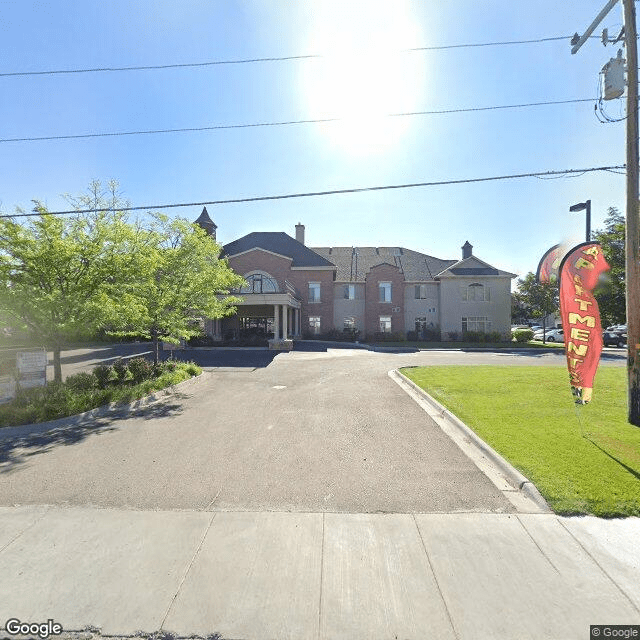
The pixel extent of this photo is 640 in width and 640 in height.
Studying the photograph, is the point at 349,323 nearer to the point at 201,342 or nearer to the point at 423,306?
the point at 423,306

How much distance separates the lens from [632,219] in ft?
25.1

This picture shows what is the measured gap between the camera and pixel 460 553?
3.54 metres

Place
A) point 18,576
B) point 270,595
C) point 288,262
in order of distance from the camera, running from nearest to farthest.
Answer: point 270,595, point 18,576, point 288,262

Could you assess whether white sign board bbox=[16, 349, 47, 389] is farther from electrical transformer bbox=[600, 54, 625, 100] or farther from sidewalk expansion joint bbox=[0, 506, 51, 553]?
electrical transformer bbox=[600, 54, 625, 100]

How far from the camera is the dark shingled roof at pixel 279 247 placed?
35.7 metres

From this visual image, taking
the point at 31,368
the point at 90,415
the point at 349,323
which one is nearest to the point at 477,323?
the point at 349,323

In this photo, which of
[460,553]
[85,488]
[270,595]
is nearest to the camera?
[270,595]

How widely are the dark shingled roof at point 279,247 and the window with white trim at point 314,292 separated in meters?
1.95

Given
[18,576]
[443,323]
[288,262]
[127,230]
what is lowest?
[18,576]

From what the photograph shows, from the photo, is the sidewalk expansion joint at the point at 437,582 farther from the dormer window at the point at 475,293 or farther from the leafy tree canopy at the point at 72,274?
the dormer window at the point at 475,293

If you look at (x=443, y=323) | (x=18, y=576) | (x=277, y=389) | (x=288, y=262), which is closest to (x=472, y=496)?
(x=18, y=576)

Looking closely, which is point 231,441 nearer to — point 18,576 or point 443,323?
point 18,576

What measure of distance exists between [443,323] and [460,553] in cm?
3451

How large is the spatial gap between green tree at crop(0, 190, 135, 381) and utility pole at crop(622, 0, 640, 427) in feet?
41.6
